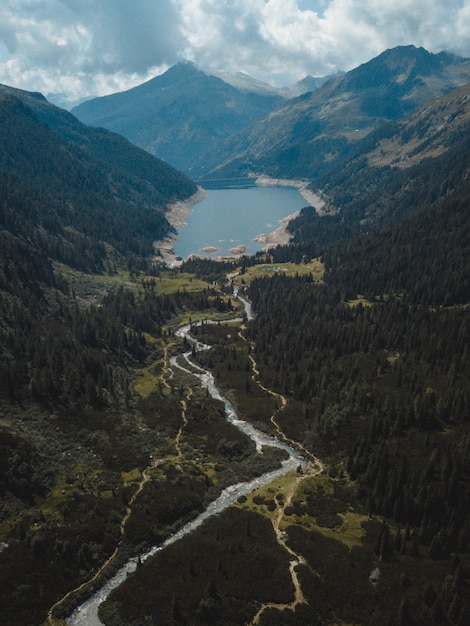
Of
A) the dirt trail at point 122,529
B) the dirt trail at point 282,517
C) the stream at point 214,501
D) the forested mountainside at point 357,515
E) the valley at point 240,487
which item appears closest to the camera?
the dirt trail at point 122,529

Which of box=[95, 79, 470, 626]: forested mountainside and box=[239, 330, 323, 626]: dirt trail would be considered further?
box=[239, 330, 323, 626]: dirt trail

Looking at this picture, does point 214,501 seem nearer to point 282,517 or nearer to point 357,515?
point 282,517

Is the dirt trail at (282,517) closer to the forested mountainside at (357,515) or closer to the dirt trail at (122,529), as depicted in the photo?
the forested mountainside at (357,515)

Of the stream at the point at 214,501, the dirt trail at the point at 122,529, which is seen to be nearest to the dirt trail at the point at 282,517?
the stream at the point at 214,501

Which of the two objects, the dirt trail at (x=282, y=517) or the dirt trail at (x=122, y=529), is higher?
the dirt trail at (x=282, y=517)

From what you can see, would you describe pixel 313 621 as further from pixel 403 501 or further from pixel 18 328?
pixel 18 328

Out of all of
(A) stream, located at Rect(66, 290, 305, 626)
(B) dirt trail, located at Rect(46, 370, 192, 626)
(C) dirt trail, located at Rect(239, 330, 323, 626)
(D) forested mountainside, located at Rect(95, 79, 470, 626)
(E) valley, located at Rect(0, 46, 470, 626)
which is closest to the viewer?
(B) dirt trail, located at Rect(46, 370, 192, 626)

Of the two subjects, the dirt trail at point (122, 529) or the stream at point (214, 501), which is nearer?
the dirt trail at point (122, 529)

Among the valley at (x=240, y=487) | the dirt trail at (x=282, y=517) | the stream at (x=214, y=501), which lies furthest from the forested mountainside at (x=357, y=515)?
the stream at (x=214, y=501)

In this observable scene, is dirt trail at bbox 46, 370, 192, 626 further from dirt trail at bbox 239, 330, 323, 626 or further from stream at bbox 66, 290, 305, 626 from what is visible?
dirt trail at bbox 239, 330, 323, 626

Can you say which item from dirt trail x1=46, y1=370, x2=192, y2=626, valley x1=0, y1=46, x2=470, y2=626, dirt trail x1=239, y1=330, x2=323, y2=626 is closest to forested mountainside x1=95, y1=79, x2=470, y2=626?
valley x1=0, y1=46, x2=470, y2=626

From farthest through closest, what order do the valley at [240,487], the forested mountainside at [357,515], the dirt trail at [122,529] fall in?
the valley at [240,487] → the forested mountainside at [357,515] → the dirt trail at [122,529]
